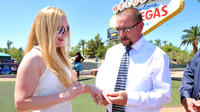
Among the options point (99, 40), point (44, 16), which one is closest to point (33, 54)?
point (44, 16)

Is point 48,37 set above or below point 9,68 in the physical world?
above

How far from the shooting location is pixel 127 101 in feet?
5.59

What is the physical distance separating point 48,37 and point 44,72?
321 millimetres

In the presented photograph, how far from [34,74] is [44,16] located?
1.81 feet

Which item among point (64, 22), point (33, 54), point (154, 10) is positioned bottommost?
point (33, 54)

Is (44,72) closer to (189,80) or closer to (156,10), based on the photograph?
(189,80)

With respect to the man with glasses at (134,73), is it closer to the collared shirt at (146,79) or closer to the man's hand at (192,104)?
the collared shirt at (146,79)

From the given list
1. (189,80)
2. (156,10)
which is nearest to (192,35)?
(156,10)

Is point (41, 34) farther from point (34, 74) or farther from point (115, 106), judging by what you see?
point (115, 106)

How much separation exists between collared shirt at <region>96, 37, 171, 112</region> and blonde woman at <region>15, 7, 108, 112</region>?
59cm

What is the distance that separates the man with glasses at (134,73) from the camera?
1.72 m

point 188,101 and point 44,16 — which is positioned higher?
point 44,16

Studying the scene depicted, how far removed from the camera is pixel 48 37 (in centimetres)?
153

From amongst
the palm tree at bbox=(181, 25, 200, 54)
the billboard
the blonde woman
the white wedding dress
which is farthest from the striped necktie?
the palm tree at bbox=(181, 25, 200, 54)
